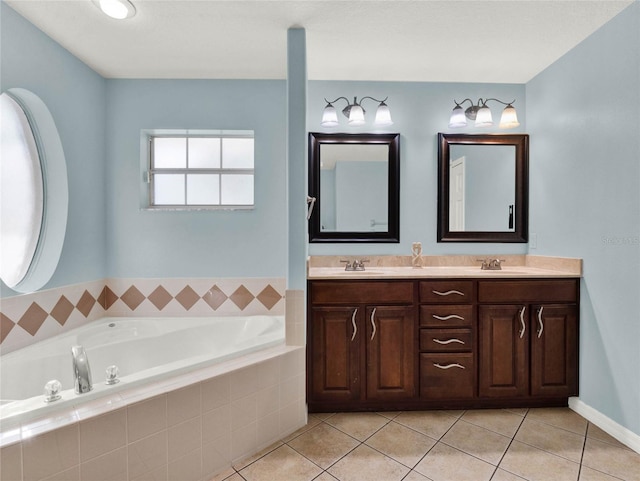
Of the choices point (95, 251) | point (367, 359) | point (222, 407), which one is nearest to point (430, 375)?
point (367, 359)

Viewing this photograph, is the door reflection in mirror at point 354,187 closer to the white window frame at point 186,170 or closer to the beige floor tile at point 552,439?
the white window frame at point 186,170

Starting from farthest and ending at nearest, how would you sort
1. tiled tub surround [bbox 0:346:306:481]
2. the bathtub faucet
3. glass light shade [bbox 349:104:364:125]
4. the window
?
the window
glass light shade [bbox 349:104:364:125]
the bathtub faucet
tiled tub surround [bbox 0:346:306:481]

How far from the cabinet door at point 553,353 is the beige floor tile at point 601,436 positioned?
8.8 inches

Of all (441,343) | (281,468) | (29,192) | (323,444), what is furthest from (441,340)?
(29,192)

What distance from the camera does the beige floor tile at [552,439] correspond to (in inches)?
66.4

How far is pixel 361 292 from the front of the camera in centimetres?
204

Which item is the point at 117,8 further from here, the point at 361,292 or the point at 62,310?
the point at 361,292

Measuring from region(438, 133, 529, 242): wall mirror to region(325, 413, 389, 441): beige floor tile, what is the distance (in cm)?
142

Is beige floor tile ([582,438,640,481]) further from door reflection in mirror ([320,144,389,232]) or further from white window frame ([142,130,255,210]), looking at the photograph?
white window frame ([142,130,255,210])

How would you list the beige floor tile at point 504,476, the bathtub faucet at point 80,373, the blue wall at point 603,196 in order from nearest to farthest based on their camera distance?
the bathtub faucet at point 80,373 → the beige floor tile at point 504,476 → the blue wall at point 603,196

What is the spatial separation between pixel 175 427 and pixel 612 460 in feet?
7.09

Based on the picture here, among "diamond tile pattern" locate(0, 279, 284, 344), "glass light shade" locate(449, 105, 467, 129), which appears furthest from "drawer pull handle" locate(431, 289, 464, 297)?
"glass light shade" locate(449, 105, 467, 129)

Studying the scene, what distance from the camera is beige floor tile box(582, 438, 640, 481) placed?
5.05ft

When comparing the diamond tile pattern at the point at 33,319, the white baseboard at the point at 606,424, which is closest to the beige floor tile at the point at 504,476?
the white baseboard at the point at 606,424
